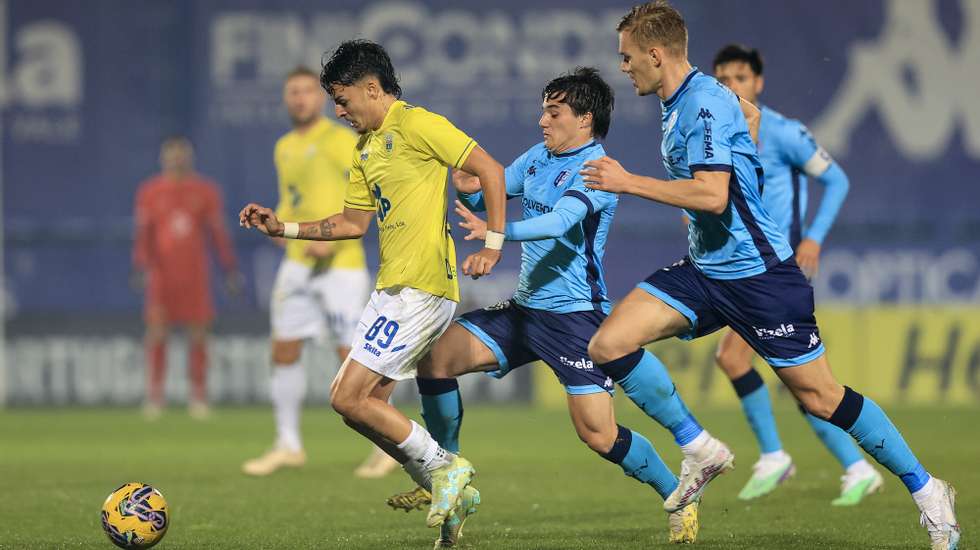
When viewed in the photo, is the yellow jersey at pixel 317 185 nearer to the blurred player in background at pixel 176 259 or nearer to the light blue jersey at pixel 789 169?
the light blue jersey at pixel 789 169

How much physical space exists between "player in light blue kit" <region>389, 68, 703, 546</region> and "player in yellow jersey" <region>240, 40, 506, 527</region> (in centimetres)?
28

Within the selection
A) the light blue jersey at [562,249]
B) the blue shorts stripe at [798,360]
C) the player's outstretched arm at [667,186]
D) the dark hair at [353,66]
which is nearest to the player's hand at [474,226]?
the light blue jersey at [562,249]

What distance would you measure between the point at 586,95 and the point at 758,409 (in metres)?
2.61

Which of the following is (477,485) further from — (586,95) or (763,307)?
(763,307)

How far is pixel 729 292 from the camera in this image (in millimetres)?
6340

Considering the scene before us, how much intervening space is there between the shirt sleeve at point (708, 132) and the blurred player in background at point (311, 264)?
13.9 feet

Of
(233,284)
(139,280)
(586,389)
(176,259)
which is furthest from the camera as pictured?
(176,259)

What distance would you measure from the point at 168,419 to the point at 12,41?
197 inches

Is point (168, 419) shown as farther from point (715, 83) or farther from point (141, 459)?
point (715, 83)

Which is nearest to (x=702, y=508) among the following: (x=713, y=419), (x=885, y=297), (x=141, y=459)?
(x=141, y=459)

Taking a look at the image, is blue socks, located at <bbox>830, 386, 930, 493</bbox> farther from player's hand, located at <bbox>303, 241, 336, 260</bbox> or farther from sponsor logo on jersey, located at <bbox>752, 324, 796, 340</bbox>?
player's hand, located at <bbox>303, 241, 336, 260</bbox>

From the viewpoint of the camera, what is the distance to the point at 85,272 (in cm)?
1680

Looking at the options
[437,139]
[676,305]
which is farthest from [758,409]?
[437,139]

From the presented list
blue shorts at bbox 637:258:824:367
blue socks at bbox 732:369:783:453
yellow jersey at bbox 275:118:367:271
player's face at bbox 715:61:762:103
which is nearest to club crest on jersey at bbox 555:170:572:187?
blue shorts at bbox 637:258:824:367
